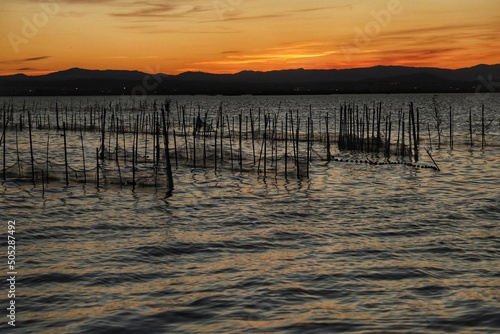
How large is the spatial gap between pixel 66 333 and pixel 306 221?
8.64 m

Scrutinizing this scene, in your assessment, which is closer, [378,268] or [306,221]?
[378,268]

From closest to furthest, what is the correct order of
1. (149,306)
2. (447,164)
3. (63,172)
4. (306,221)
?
(149,306) → (306,221) → (63,172) → (447,164)

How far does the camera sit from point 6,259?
39.2 feet

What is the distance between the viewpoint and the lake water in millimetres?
8805

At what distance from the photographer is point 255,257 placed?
39.9ft

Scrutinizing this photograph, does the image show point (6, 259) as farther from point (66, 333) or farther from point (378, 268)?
point (378, 268)

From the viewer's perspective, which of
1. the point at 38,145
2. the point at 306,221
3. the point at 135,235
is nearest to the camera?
the point at 135,235

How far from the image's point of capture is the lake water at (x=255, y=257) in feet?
28.9

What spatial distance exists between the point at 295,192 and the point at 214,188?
297cm

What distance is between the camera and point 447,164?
28188mm

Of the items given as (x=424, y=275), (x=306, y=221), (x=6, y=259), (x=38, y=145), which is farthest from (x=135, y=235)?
(x=38, y=145)

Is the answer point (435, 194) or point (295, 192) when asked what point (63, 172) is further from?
point (435, 194)

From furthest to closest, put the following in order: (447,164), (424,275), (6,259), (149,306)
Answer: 1. (447,164)
2. (6,259)
3. (424,275)
4. (149,306)

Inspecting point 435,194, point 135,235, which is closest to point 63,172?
point 135,235
